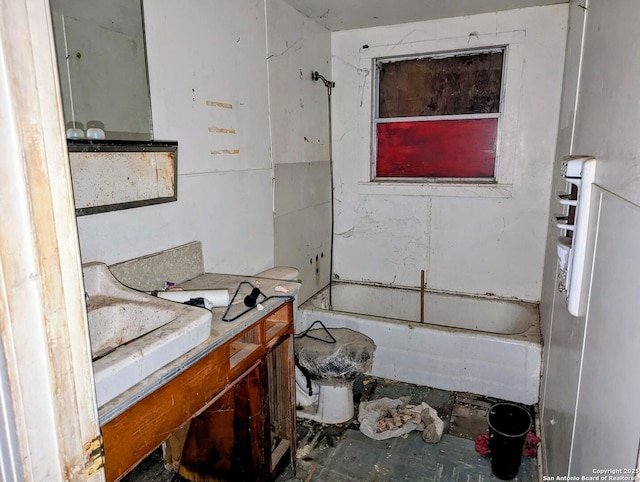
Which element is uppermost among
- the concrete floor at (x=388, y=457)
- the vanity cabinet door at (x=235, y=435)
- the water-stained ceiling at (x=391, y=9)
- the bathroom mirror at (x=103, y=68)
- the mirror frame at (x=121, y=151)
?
the water-stained ceiling at (x=391, y=9)

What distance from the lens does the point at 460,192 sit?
299 cm

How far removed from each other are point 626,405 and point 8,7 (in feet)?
3.45

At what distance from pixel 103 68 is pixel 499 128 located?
239cm

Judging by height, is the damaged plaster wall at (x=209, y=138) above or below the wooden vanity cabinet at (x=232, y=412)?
above

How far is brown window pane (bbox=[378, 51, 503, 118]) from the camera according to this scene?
2.84 metres

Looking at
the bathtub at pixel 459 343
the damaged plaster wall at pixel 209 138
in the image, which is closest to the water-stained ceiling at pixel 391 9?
the damaged plaster wall at pixel 209 138

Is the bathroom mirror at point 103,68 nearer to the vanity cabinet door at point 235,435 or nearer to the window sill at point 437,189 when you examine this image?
the vanity cabinet door at point 235,435

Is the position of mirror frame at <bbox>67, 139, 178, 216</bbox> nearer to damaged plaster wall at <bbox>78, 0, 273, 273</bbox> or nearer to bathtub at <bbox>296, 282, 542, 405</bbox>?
damaged plaster wall at <bbox>78, 0, 273, 273</bbox>

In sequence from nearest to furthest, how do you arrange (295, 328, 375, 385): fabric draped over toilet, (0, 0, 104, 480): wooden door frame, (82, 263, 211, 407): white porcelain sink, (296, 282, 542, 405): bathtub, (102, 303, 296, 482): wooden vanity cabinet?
(0, 0, 104, 480): wooden door frame < (82, 263, 211, 407): white porcelain sink < (102, 303, 296, 482): wooden vanity cabinet < (295, 328, 375, 385): fabric draped over toilet < (296, 282, 542, 405): bathtub

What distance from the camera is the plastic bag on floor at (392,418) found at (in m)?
2.12

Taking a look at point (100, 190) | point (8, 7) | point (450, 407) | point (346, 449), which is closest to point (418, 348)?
point (450, 407)

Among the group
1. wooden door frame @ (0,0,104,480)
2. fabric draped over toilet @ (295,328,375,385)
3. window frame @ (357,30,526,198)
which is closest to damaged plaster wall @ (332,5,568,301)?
window frame @ (357,30,526,198)

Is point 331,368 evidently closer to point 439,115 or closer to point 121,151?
point 121,151

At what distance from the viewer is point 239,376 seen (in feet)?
4.65
